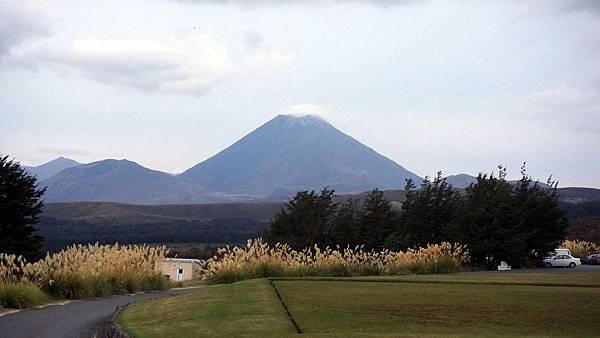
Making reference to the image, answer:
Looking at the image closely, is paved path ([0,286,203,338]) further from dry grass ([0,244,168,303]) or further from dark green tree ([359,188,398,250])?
dark green tree ([359,188,398,250])

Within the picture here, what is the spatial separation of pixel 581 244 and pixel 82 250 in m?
39.4

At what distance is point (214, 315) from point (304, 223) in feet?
96.9

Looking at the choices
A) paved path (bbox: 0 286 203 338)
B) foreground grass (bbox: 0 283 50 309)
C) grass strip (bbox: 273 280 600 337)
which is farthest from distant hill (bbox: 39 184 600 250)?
foreground grass (bbox: 0 283 50 309)

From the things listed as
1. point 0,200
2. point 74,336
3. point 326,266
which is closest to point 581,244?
point 326,266

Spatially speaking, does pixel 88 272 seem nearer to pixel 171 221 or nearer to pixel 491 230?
pixel 491 230

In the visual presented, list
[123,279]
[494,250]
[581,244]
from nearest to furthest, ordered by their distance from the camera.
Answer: [123,279] < [494,250] < [581,244]

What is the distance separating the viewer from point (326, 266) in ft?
79.8

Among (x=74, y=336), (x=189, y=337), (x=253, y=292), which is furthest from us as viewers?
(x=253, y=292)

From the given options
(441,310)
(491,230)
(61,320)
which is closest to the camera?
(441,310)

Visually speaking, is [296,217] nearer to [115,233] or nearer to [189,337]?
[189,337]

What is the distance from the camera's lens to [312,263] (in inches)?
949

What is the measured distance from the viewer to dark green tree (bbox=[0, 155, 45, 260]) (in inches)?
1328

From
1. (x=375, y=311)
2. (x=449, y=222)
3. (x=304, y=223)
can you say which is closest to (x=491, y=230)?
(x=449, y=222)

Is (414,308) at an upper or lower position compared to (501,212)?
lower
